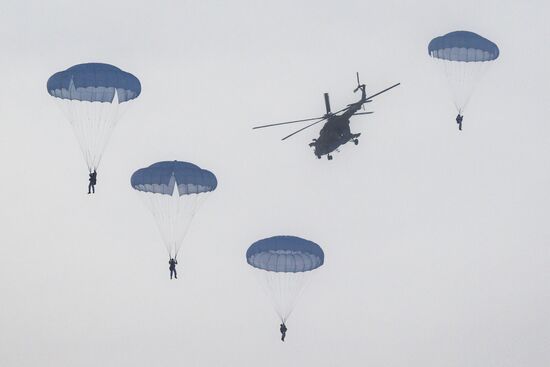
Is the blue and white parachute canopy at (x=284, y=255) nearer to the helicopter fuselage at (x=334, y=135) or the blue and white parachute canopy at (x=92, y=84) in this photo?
the helicopter fuselage at (x=334, y=135)

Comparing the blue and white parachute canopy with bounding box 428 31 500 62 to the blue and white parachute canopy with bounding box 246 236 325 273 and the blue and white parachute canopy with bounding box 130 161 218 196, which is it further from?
the blue and white parachute canopy with bounding box 130 161 218 196

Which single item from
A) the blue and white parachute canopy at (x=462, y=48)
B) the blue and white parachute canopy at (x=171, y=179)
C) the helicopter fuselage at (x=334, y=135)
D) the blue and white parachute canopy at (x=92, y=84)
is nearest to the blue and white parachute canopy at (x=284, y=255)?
the blue and white parachute canopy at (x=171, y=179)

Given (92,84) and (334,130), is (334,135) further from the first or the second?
(92,84)

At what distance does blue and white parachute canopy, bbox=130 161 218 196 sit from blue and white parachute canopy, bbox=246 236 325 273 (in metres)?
4.82

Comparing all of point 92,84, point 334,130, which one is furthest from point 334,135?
point 92,84

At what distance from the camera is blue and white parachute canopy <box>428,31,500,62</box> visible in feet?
253

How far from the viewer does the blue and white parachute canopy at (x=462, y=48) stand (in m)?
77.2

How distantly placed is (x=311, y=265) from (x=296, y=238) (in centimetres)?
180

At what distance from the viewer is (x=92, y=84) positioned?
70500mm

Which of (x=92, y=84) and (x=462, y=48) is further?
(x=462, y=48)

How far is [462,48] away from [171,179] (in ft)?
63.3

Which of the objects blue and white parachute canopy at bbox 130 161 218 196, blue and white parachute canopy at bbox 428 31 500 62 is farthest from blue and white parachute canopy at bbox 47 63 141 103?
blue and white parachute canopy at bbox 428 31 500 62

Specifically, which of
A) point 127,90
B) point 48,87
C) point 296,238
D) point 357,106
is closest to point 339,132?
point 357,106

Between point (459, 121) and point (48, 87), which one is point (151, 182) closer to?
point (48, 87)
